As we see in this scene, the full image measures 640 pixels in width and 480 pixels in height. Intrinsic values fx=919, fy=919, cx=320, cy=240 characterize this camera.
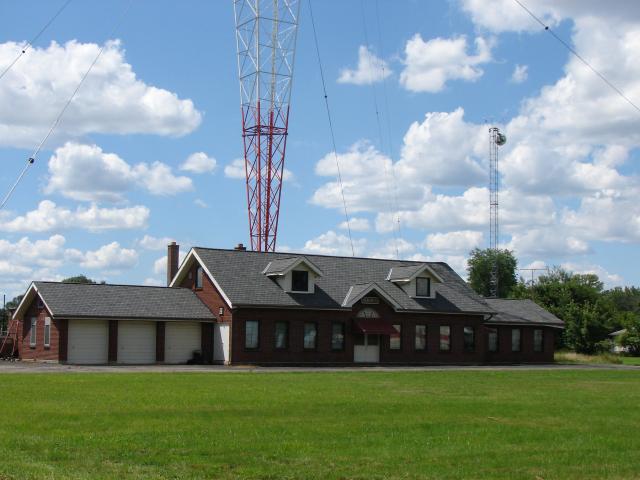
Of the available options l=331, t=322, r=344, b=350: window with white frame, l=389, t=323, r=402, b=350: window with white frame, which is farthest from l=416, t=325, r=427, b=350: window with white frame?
l=331, t=322, r=344, b=350: window with white frame

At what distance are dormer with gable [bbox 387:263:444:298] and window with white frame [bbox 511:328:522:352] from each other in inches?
275

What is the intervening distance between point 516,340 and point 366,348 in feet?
39.8

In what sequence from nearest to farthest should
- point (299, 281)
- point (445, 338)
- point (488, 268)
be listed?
point (299, 281) → point (445, 338) → point (488, 268)

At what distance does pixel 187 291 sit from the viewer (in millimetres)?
49281

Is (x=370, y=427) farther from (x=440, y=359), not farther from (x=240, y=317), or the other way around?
(x=440, y=359)

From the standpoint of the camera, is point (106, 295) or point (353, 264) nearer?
point (106, 295)

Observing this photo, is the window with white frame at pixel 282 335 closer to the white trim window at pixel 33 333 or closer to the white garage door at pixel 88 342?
the white garage door at pixel 88 342

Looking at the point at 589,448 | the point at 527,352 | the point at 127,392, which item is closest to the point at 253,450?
the point at 589,448

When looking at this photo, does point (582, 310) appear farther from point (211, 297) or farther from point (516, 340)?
point (211, 297)

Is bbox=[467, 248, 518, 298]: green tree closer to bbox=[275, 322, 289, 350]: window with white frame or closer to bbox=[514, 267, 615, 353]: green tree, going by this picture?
bbox=[514, 267, 615, 353]: green tree

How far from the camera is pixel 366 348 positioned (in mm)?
49438

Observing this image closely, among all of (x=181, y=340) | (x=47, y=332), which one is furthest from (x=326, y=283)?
(x=47, y=332)

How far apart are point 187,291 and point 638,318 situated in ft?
169

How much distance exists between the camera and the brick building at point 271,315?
4447cm
